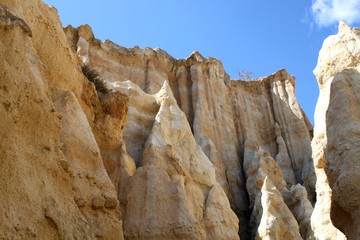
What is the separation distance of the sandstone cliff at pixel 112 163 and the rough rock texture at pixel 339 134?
0.11ft

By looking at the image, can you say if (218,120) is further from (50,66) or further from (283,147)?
→ (50,66)

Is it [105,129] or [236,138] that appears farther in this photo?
[236,138]

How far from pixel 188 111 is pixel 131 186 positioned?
20.5 meters

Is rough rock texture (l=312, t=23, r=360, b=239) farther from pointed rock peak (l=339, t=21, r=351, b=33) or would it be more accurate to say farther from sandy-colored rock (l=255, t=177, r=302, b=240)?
sandy-colored rock (l=255, t=177, r=302, b=240)

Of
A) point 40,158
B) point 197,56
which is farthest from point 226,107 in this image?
point 40,158

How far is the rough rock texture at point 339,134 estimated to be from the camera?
7.62 meters

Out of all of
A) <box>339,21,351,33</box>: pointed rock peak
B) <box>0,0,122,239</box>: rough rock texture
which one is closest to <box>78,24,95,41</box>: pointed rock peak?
<box>0,0,122,239</box>: rough rock texture

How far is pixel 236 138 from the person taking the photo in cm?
3291

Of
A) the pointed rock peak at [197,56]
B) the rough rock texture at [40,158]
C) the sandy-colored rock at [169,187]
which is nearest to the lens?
the rough rock texture at [40,158]

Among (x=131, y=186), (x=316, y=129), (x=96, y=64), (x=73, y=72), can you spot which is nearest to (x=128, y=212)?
(x=131, y=186)

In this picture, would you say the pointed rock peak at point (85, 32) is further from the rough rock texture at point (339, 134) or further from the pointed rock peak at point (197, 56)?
the rough rock texture at point (339, 134)

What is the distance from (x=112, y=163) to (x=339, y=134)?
6.02 meters

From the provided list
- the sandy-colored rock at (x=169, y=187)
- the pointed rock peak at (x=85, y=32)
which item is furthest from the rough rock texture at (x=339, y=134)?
the pointed rock peak at (x=85, y=32)

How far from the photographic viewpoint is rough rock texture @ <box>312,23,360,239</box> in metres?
7.62
